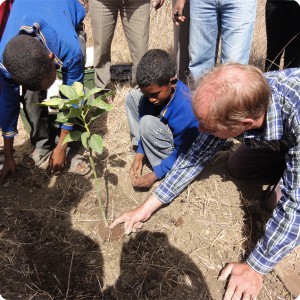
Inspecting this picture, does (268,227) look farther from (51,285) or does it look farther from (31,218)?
(31,218)

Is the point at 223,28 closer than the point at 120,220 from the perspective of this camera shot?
No

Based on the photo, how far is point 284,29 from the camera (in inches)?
105

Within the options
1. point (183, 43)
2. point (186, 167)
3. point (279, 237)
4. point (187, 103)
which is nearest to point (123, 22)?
point (183, 43)

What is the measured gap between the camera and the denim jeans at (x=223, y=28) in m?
2.20

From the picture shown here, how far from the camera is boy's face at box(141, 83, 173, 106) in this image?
1955 mm

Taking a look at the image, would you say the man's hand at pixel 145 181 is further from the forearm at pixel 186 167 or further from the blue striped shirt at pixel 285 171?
the blue striped shirt at pixel 285 171

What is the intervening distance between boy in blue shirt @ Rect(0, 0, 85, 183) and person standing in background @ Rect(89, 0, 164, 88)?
46 cm

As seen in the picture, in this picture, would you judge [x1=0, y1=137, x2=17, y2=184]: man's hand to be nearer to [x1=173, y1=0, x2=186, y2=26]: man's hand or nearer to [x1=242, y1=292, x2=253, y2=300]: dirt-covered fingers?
[x1=173, y1=0, x2=186, y2=26]: man's hand

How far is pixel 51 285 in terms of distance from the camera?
1713mm

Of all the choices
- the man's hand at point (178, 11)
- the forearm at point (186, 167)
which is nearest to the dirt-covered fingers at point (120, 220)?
the forearm at point (186, 167)

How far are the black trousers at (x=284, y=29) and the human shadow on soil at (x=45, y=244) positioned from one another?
1989 millimetres

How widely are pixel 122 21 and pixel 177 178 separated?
1763 mm

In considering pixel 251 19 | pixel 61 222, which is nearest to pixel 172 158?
pixel 61 222

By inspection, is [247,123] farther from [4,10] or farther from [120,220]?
[4,10]
